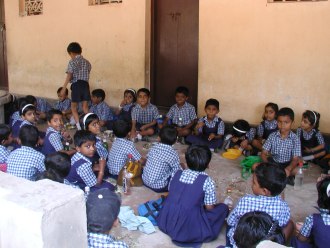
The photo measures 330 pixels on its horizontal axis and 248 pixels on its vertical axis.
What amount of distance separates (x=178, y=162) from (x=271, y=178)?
1.40 meters

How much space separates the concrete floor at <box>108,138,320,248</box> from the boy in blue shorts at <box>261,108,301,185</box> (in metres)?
0.29

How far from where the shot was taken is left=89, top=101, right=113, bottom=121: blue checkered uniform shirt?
24.8 ft

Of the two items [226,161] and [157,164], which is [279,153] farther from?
[157,164]

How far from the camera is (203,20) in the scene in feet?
22.1

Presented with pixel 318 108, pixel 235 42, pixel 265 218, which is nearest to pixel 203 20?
pixel 235 42

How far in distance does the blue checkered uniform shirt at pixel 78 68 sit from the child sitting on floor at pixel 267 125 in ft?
9.91

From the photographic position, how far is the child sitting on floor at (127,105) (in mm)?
7305

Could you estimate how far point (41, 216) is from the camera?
209 cm

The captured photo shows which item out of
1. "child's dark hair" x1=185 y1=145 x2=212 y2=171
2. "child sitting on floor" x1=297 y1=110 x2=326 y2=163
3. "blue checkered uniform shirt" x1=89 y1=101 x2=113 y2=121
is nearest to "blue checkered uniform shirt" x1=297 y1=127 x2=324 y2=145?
"child sitting on floor" x1=297 y1=110 x2=326 y2=163

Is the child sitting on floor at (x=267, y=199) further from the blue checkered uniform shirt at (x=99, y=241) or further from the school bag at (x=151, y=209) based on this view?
the blue checkered uniform shirt at (x=99, y=241)

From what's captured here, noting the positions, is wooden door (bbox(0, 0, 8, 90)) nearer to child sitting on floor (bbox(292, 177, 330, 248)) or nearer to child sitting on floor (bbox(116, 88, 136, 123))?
child sitting on floor (bbox(116, 88, 136, 123))

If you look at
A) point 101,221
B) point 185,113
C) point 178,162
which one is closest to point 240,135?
point 185,113

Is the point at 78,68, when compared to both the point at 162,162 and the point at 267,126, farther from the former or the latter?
the point at 162,162

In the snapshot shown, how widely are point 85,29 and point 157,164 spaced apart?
4605mm
